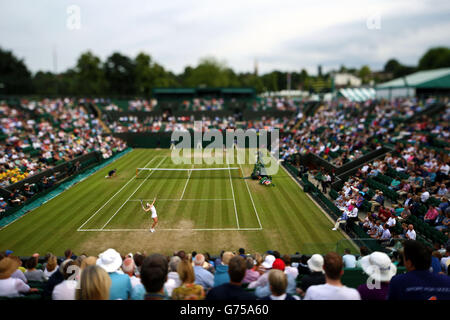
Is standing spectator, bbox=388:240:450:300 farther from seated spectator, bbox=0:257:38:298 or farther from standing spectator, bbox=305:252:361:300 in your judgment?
seated spectator, bbox=0:257:38:298

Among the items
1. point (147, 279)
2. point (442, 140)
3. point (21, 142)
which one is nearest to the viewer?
point (147, 279)

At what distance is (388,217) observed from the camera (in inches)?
517

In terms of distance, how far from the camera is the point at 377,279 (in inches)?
188

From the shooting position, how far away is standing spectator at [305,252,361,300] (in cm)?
362

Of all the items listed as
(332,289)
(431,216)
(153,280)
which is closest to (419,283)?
(332,289)

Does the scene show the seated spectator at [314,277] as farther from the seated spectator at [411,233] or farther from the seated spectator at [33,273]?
the seated spectator at [411,233]

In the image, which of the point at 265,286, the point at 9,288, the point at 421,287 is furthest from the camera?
the point at 9,288

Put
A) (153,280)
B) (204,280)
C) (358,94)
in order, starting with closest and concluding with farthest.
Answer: (153,280) < (204,280) < (358,94)

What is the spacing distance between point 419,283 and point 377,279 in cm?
100

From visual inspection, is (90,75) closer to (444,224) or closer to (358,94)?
(358,94)

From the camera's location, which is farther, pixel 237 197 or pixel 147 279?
pixel 237 197

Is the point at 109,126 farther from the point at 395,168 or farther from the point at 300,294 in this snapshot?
the point at 300,294

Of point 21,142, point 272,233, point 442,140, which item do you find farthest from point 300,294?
point 21,142
